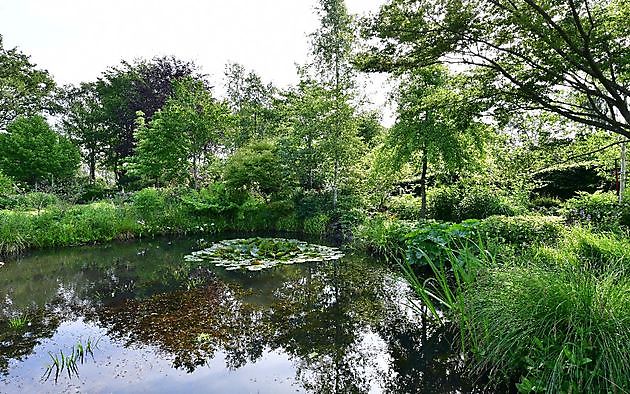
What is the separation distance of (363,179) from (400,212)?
1816mm

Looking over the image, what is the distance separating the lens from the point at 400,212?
36.4ft

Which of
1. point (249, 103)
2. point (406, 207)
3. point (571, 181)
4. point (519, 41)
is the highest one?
point (249, 103)

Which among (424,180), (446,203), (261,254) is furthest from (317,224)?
(446,203)

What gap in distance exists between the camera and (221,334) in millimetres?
4461

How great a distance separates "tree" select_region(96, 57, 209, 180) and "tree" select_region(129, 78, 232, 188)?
3.56m

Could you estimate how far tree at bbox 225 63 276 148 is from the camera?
17.2 meters

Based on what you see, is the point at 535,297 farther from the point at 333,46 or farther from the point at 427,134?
the point at 333,46

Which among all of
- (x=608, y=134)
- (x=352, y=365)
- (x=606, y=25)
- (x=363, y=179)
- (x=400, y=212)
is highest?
(x=606, y=25)

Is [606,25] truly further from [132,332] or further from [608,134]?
[132,332]

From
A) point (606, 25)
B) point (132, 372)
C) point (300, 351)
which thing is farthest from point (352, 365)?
point (606, 25)

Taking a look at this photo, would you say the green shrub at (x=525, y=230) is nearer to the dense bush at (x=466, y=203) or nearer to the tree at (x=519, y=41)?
the tree at (x=519, y=41)

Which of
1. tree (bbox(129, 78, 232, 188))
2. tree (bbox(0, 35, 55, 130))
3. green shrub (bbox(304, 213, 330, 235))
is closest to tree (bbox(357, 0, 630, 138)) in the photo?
green shrub (bbox(304, 213, 330, 235))

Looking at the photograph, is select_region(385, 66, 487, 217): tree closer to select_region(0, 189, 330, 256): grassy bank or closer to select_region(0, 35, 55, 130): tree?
select_region(0, 189, 330, 256): grassy bank

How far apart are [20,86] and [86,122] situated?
3.59 metres
